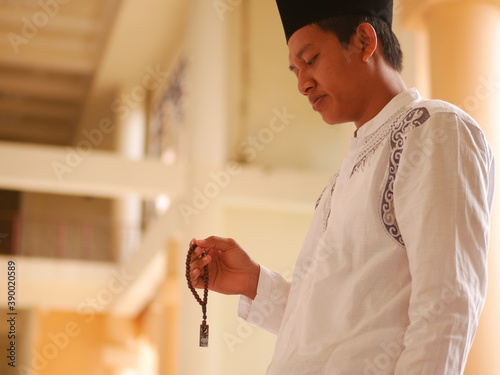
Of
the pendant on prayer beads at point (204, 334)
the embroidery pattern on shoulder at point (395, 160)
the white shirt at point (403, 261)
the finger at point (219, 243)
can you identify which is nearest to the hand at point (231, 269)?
the finger at point (219, 243)

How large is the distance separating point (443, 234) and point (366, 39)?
578 mm

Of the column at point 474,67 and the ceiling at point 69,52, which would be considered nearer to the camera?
the column at point 474,67

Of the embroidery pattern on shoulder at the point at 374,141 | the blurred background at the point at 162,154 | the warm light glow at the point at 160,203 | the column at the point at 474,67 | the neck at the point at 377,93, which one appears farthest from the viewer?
the warm light glow at the point at 160,203

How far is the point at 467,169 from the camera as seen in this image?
1780 millimetres

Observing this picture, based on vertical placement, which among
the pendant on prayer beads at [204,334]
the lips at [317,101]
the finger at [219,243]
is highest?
the lips at [317,101]

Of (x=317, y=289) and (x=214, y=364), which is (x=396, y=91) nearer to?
(x=317, y=289)

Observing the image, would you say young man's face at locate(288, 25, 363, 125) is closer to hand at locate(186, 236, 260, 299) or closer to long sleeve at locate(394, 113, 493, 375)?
long sleeve at locate(394, 113, 493, 375)

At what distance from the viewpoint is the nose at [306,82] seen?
207cm

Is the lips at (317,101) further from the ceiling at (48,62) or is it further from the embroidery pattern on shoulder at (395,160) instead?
the ceiling at (48,62)

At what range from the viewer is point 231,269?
7.49 feet

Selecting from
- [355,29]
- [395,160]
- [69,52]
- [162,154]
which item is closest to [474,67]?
[355,29]

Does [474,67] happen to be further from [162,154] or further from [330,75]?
[162,154]

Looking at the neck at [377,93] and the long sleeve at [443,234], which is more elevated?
the neck at [377,93]

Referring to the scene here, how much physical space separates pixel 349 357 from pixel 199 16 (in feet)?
28.5
